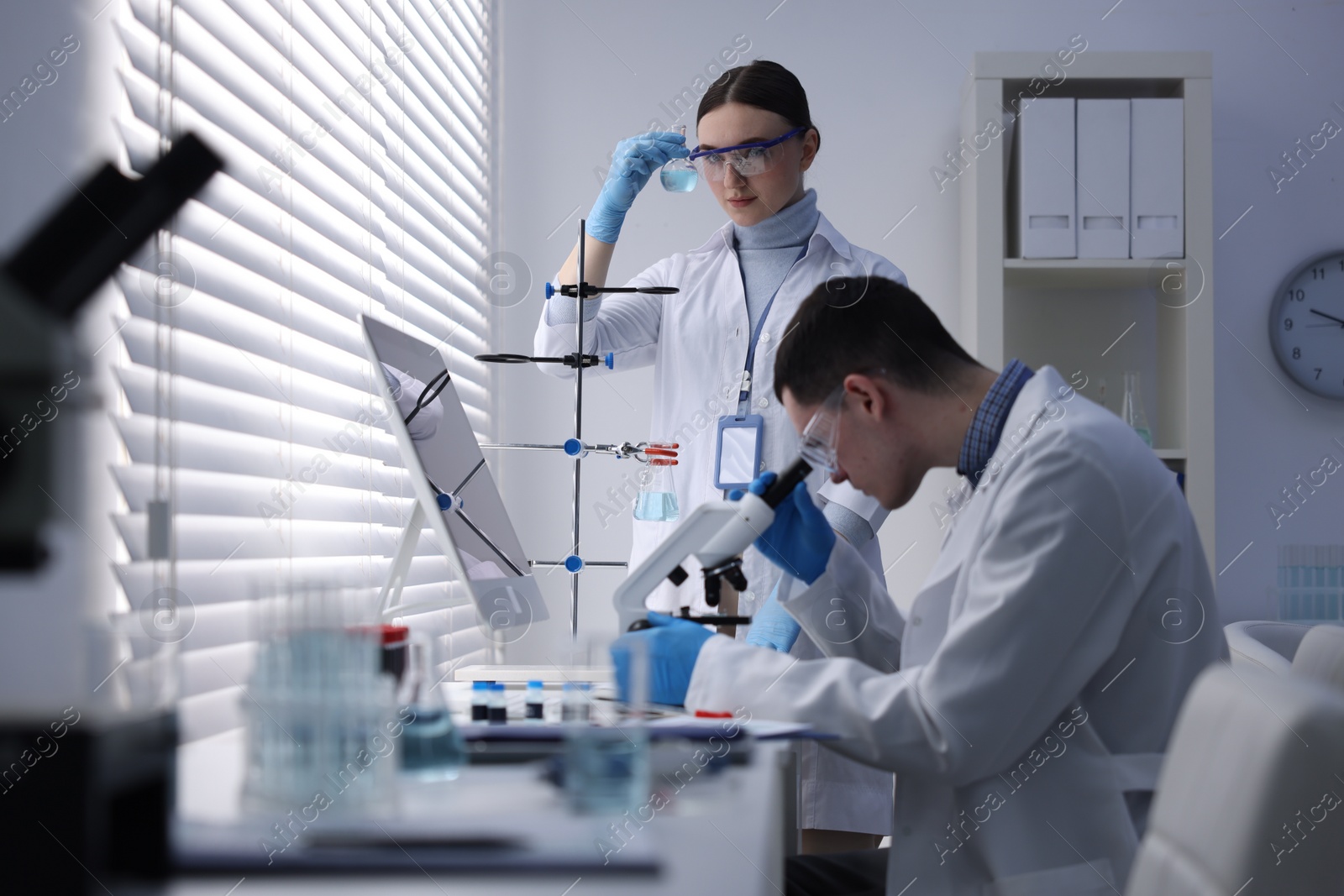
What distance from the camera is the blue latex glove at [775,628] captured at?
1.63 m

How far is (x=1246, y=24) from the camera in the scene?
9.93 feet

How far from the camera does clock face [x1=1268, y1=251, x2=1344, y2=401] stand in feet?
9.70

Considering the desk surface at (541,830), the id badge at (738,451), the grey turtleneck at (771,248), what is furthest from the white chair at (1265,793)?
the grey turtleneck at (771,248)

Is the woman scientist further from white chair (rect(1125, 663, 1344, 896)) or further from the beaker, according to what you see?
white chair (rect(1125, 663, 1344, 896))

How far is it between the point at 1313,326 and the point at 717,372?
1.93 metres

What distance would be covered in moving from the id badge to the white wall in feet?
3.41

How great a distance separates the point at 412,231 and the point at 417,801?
1.72 metres

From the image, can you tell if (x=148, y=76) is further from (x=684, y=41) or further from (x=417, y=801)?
(x=684, y=41)

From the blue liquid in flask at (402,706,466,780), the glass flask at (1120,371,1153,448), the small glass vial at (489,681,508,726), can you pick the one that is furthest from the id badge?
the glass flask at (1120,371,1153,448)

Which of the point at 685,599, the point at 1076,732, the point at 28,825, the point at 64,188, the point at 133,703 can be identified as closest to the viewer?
the point at 28,825

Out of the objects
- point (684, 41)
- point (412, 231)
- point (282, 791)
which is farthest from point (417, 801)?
point (684, 41)

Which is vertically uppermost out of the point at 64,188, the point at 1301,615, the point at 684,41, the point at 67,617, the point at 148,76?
the point at 684,41

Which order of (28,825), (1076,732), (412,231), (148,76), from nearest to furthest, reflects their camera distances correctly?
(28,825) < (1076,732) < (148,76) < (412,231)

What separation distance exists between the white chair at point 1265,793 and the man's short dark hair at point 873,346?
2.19ft
